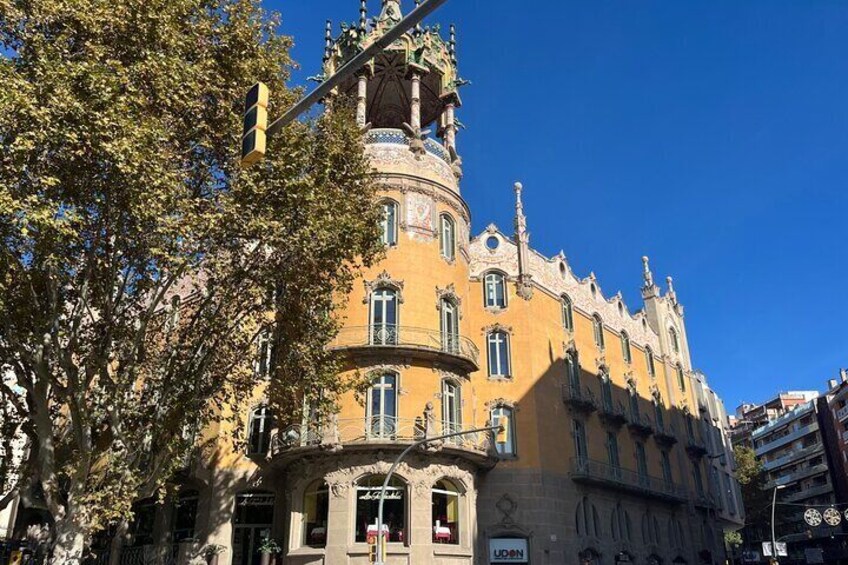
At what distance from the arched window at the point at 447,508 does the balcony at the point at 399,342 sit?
197 inches

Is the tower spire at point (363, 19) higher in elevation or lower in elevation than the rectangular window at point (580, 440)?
higher

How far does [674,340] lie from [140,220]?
43.2 meters

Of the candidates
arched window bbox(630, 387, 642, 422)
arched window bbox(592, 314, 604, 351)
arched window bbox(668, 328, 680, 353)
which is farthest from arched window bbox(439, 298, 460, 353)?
arched window bbox(668, 328, 680, 353)

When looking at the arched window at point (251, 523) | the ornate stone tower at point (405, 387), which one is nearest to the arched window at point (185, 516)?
the arched window at point (251, 523)

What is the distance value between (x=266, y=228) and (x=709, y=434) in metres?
45.0

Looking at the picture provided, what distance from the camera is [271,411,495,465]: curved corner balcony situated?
1000 inches

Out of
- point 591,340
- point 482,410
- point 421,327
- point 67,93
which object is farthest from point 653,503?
point 67,93

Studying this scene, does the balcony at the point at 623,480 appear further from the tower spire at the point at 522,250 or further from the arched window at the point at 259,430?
the arched window at the point at 259,430

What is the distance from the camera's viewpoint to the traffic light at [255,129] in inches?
329

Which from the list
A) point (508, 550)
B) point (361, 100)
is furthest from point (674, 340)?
point (361, 100)

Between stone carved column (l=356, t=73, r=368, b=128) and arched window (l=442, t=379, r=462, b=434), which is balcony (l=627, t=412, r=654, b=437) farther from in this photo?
stone carved column (l=356, t=73, r=368, b=128)

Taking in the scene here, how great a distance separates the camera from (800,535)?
7694cm

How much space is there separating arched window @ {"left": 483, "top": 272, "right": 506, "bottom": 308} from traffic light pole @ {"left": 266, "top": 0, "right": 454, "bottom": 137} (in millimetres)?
25597

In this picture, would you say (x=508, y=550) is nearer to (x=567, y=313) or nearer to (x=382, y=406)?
(x=382, y=406)
